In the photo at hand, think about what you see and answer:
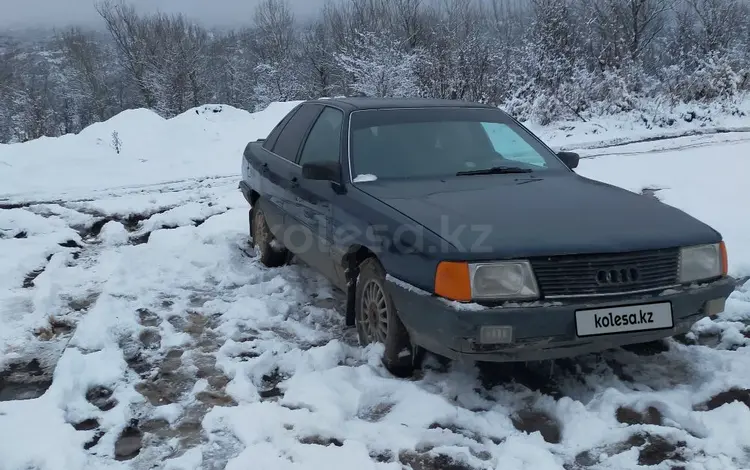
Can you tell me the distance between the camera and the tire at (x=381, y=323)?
11.0 feet

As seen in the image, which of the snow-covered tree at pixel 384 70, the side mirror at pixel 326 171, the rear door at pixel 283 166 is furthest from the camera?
the snow-covered tree at pixel 384 70

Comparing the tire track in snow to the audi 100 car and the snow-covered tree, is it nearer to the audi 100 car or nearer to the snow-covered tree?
the audi 100 car

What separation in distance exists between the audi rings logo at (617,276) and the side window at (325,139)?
1880 millimetres

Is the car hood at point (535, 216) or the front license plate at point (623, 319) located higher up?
the car hood at point (535, 216)

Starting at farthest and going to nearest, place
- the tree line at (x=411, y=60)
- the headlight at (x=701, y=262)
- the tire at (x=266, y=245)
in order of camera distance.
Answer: the tree line at (x=411, y=60), the tire at (x=266, y=245), the headlight at (x=701, y=262)

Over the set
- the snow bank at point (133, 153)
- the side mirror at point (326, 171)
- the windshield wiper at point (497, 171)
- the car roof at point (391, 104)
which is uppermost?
→ the car roof at point (391, 104)

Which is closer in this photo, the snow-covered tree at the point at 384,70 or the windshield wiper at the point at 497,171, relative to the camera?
the windshield wiper at the point at 497,171

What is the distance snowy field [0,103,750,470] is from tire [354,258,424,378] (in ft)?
0.31

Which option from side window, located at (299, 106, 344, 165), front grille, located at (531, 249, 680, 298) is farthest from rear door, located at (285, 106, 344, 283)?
front grille, located at (531, 249, 680, 298)

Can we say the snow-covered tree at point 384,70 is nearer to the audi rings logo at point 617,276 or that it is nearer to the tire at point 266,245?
the tire at point 266,245

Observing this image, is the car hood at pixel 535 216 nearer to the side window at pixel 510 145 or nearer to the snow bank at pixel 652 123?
the side window at pixel 510 145

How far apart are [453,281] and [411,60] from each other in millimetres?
20768

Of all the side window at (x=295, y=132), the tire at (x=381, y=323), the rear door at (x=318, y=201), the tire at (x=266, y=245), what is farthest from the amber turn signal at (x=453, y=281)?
the tire at (x=266, y=245)

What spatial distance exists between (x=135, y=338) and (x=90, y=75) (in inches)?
2247
